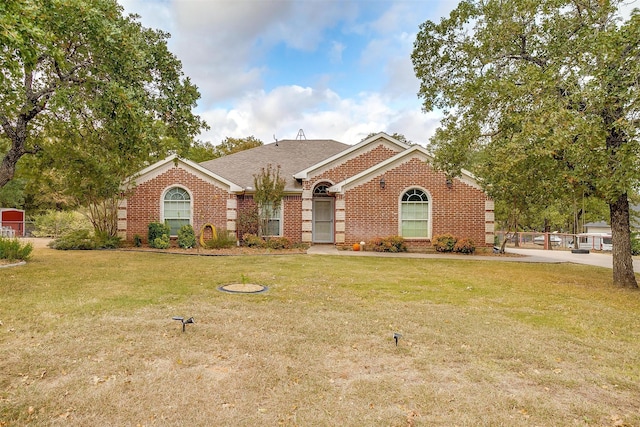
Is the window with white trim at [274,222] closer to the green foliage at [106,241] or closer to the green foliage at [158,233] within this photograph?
the green foliage at [158,233]

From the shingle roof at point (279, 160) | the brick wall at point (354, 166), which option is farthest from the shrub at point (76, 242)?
the brick wall at point (354, 166)

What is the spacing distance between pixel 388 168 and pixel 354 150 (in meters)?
2.35

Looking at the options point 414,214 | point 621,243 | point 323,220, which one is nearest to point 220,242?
point 323,220

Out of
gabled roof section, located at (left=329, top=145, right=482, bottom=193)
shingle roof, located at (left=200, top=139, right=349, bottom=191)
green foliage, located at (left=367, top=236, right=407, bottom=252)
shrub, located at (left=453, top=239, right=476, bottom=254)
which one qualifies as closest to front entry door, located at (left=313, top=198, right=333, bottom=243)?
shingle roof, located at (left=200, top=139, right=349, bottom=191)

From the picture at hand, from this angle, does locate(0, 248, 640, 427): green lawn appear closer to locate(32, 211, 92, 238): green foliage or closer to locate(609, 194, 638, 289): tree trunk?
locate(609, 194, 638, 289): tree trunk

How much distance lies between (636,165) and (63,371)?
981 cm

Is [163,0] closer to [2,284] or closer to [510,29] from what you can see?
[2,284]

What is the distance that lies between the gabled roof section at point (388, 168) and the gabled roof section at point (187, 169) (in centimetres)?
491

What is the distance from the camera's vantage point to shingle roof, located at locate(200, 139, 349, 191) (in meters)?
18.6

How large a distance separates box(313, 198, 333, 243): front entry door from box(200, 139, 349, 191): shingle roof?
4.72 ft

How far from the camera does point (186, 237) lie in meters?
16.2

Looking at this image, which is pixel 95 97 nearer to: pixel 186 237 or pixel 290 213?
pixel 186 237

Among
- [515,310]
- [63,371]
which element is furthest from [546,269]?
[63,371]

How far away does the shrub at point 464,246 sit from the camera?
15.6 metres
